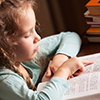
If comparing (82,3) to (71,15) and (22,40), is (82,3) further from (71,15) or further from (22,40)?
(22,40)

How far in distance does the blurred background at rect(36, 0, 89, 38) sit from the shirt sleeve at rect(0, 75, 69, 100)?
84 centimetres

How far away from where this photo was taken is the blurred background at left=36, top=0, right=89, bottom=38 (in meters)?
1.55

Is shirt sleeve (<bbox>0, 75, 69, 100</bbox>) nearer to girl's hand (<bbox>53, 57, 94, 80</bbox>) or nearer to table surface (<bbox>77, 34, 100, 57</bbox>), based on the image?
girl's hand (<bbox>53, 57, 94, 80</bbox>)

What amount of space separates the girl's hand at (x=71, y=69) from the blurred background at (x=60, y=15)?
0.76m

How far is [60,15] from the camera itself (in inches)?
63.6

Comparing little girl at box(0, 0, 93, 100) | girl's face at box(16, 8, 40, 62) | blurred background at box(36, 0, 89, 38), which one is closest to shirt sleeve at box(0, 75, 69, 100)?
little girl at box(0, 0, 93, 100)

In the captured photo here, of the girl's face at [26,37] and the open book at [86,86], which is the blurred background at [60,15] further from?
the open book at [86,86]

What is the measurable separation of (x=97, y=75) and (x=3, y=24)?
394 millimetres

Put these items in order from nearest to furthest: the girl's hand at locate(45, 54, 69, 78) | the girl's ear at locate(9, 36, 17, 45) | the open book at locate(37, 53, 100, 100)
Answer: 1. the open book at locate(37, 53, 100, 100)
2. the girl's ear at locate(9, 36, 17, 45)
3. the girl's hand at locate(45, 54, 69, 78)

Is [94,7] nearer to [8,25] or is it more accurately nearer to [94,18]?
[94,18]

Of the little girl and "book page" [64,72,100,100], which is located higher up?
the little girl

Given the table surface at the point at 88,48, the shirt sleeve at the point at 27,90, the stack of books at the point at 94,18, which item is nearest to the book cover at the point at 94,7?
the stack of books at the point at 94,18

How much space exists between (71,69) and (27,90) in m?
0.20

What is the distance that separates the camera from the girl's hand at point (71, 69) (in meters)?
0.83
